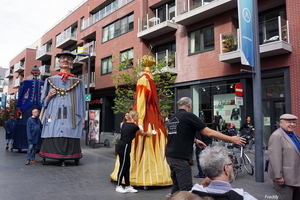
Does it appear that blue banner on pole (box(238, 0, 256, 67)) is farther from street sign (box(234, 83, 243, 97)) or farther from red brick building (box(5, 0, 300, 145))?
street sign (box(234, 83, 243, 97))

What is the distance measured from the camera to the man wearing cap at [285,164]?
151 inches

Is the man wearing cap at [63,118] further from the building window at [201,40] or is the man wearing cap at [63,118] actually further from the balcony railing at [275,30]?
the building window at [201,40]

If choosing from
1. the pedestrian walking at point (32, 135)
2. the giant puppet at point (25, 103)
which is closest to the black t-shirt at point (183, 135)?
the pedestrian walking at point (32, 135)

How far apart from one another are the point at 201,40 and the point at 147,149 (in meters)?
11.6

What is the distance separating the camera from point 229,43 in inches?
525

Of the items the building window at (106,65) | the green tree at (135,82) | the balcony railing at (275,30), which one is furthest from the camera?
the building window at (106,65)

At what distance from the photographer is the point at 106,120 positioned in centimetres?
2452

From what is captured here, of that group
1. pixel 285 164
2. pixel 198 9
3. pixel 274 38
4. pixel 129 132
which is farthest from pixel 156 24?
pixel 285 164

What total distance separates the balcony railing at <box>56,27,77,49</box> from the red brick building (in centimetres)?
466

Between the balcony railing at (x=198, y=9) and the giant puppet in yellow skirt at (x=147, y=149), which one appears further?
the balcony railing at (x=198, y=9)

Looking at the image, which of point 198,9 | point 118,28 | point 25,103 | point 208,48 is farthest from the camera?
point 118,28

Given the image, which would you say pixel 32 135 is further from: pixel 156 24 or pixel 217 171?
pixel 156 24

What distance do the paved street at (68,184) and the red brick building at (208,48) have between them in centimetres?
667

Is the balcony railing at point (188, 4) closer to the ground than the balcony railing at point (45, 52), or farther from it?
closer to the ground
